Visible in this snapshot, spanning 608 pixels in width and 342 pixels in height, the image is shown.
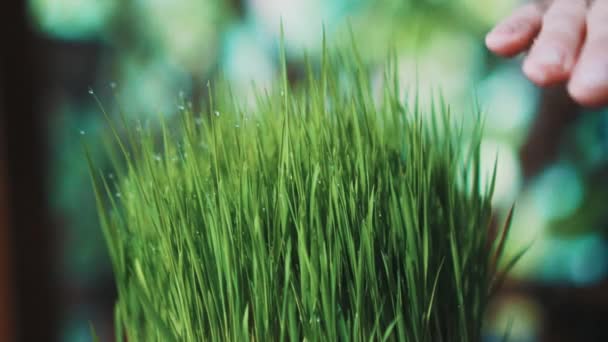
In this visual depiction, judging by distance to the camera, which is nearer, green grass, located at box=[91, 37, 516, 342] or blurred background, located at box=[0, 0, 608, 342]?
green grass, located at box=[91, 37, 516, 342]

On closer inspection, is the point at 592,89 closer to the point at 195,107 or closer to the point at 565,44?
the point at 565,44

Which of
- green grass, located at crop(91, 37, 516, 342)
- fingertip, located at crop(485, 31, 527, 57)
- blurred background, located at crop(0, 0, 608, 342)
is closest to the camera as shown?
green grass, located at crop(91, 37, 516, 342)

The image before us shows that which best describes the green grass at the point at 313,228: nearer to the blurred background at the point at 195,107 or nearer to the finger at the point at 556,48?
the finger at the point at 556,48

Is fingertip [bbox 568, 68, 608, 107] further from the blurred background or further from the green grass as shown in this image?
the blurred background

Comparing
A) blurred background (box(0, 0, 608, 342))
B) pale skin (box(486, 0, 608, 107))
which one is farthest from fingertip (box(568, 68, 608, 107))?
blurred background (box(0, 0, 608, 342))

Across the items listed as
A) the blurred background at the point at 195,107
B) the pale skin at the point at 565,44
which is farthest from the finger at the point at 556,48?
the blurred background at the point at 195,107

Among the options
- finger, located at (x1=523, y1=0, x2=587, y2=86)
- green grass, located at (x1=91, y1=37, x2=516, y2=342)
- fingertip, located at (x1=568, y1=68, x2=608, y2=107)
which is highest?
finger, located at (x1=523, y1=0, x2=587, y2=86)
